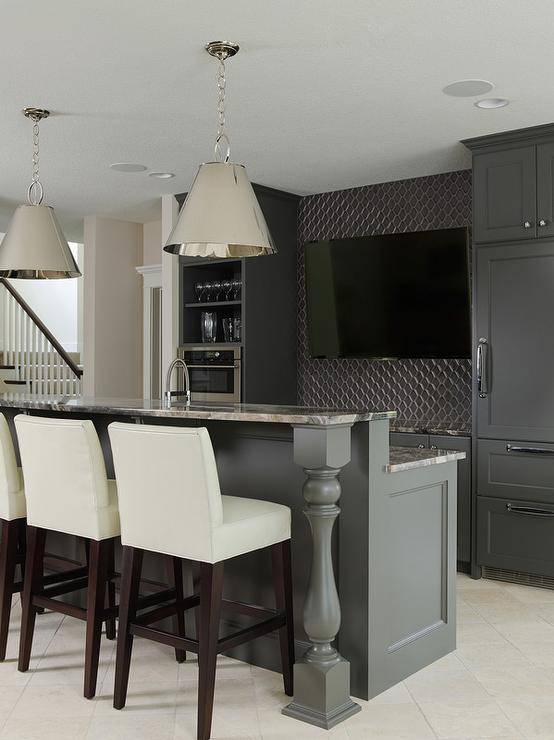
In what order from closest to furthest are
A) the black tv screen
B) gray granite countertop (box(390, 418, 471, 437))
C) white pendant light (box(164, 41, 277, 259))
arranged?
white pendant light (box(164, 41, 277, 259))
gray granite countertop (box(390, 418, 471, 437))
the black tv screen

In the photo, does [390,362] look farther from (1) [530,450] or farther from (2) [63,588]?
(2) [63,588]

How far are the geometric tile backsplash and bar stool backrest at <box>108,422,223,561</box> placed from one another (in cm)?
276

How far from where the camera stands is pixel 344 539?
3115mm

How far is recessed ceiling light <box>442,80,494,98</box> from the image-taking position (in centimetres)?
388

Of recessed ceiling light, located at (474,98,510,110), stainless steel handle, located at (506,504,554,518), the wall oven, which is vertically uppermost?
recessed ceiling light, located at (474,98,510,110)

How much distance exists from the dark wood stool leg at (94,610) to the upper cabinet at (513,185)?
296 cm

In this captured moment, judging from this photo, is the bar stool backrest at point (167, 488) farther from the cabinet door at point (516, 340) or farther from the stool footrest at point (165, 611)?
the cabinet door at point (516, 340)

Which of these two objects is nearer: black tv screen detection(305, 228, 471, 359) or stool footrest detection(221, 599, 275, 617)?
stool footrest detection(221, 599, 275, 617)

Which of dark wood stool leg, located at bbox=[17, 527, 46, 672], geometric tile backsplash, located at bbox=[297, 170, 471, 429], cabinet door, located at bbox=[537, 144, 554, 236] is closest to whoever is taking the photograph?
dark wood stool leg, located at bbox=[17, 527, 46, 672]

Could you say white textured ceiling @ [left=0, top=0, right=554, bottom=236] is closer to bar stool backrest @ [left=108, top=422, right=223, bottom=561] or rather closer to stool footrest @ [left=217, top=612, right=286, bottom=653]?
bar stool backrest @ [left=108, top=422, right=223, bottom=561]

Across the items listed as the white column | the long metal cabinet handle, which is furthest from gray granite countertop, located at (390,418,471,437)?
the white column

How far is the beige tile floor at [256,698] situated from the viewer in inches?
112

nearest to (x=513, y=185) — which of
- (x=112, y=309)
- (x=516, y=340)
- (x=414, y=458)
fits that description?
(x=516, y=340)

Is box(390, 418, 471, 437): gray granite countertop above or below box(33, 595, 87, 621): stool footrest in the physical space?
above
